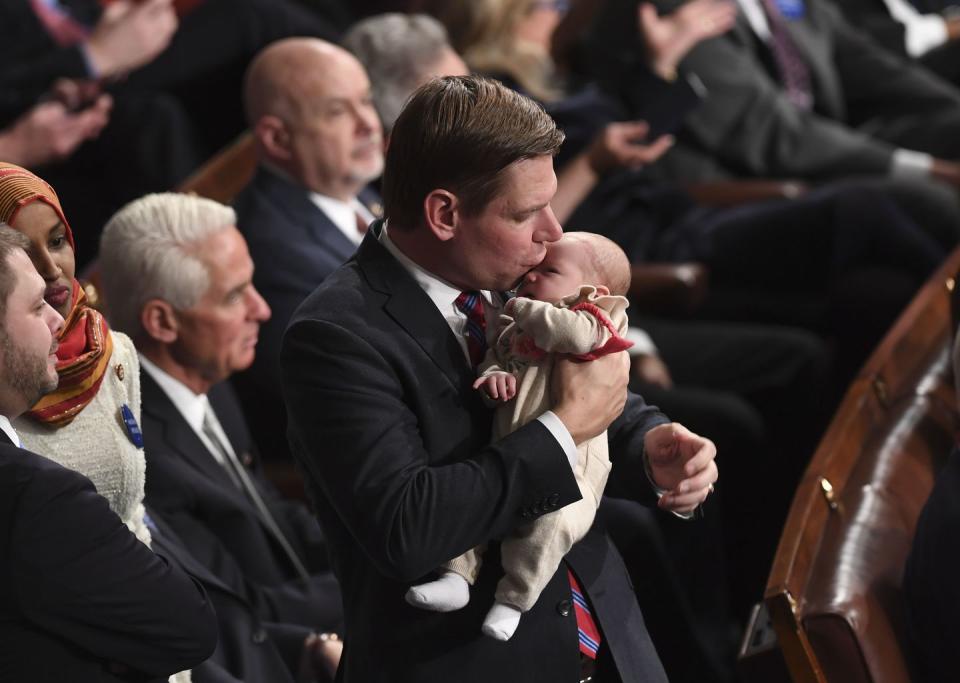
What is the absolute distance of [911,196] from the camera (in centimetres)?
385

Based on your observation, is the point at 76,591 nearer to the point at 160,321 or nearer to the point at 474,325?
the point at 474,325

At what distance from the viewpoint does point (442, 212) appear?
1.53 m

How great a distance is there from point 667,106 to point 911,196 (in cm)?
70

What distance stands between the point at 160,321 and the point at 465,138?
39.9 inches

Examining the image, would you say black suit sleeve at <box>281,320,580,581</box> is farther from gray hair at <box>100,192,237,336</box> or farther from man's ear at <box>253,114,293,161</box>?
man's ear at <box>253,114,293,161</box>

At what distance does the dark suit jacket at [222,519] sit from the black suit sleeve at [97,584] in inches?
26.1

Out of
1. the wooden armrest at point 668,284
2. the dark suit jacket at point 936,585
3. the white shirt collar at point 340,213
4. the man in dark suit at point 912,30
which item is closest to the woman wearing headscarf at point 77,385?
the dark suit jacket at point 936,585

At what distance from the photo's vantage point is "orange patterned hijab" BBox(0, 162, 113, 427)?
5.13 feet

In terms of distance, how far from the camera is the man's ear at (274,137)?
9.71 ft

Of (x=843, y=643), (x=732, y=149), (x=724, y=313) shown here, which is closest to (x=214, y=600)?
(x=843, y=643)

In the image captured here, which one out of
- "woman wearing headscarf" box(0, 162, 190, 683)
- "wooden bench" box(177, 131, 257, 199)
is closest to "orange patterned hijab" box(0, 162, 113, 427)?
"woman wearing headscarf" box(0, 162, 190, 683)

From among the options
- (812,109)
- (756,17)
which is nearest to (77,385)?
(756,17)

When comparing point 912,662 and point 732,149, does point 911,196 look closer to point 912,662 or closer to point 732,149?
point 732,149

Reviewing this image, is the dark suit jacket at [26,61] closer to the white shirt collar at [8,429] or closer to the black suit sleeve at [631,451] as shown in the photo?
the white shirt collar at [8,429]
